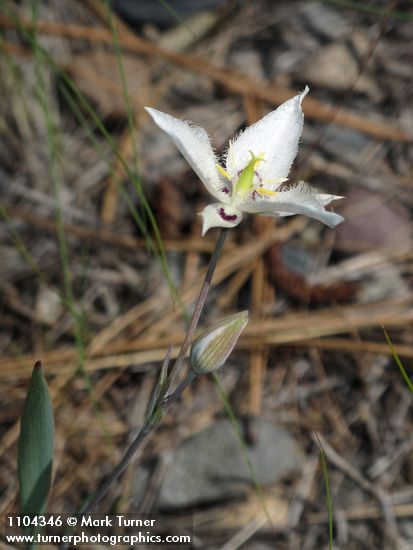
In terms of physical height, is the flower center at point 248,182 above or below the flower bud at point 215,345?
above

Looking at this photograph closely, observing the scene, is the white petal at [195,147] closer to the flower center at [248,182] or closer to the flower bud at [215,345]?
the flower center at [248,182]

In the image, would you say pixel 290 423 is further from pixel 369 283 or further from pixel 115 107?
pixel 115 107

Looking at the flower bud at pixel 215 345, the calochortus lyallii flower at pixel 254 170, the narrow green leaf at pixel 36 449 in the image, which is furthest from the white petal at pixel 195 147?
the narrow green leaf at pixel 36 449

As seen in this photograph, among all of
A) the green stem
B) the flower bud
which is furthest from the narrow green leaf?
the flower bud

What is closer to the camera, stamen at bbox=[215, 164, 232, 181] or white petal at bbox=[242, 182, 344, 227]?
white petal at bbox=[242, 182, 344, 227]

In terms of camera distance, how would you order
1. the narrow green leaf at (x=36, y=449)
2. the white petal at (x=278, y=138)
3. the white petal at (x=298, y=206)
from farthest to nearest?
the white petal at (x=278, y=138), the narrow green leaf at (x=36, y=449), the white petal at (x=298, y=206)

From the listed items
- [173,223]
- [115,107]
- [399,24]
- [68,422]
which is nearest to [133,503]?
[68,422]

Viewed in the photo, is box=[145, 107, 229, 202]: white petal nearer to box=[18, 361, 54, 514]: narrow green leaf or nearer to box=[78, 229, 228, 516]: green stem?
box=[78, 229, 228, 516]: green stem
